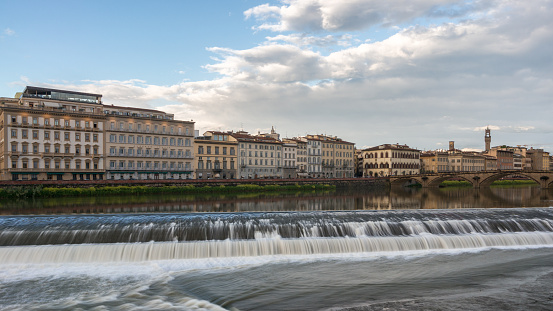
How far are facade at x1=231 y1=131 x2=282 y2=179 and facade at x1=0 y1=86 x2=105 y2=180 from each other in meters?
30.5

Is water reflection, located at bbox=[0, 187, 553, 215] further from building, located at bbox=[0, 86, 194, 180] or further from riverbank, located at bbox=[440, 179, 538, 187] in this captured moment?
riverbank, located at bbox=[440, 179, 538, 187]

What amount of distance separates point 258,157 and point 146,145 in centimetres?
Result: 2719

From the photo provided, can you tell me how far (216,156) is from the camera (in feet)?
289

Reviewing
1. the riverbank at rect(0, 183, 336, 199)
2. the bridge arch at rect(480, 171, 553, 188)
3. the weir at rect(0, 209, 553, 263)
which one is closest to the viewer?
the weir at rect(0, 209, 553, 263)

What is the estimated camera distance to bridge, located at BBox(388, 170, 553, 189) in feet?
252

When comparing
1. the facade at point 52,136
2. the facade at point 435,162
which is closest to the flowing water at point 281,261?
the facade at point 52,136

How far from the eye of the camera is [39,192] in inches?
2030

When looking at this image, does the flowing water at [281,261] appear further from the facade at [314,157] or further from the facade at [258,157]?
the facade at [314,157]

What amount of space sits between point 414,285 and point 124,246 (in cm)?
1327

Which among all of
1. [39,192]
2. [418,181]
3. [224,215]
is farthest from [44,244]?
[418,181]

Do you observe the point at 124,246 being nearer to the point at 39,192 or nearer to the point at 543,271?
the point at 543,271

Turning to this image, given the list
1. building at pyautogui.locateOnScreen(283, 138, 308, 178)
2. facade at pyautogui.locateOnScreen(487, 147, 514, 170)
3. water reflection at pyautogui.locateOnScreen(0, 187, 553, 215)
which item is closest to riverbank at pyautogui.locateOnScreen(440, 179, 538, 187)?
building at pyautogui.locateOnScreen(283, 138, 308, 178)

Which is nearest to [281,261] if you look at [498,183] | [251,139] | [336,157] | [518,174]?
[251,139]

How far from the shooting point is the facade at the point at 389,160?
12019cm
